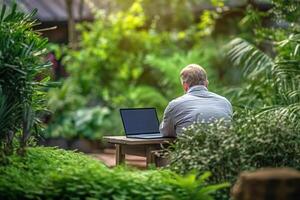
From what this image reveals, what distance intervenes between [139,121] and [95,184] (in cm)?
235

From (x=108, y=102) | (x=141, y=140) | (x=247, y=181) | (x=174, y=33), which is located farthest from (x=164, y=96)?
(x=247, y=181)

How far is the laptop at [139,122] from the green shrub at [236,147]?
111 cm

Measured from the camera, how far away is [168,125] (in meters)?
7.63

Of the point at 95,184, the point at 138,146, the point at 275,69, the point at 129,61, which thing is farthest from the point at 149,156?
the point at 129,61

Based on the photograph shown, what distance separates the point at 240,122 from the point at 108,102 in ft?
33.9

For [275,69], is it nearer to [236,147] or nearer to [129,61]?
[236,147]

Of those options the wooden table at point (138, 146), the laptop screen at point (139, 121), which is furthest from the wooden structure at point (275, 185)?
the laptop screen at point (139, 121)

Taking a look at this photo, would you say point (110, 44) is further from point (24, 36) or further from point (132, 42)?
point (24, 36)

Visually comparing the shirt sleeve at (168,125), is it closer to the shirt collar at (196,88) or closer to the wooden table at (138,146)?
the wooden table at (138,146)

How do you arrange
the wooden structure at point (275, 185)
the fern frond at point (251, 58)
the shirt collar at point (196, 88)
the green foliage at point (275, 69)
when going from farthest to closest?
the fern frond at point (251, 58) < the green foliage at point (275, 69) < the shirt collar at point (196, 88) < the wooden structure at point (275, 185)

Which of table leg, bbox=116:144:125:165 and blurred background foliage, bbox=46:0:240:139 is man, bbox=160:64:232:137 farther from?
blurred background foliage, bbox=46:0:240:139

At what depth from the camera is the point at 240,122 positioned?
6.77 metres

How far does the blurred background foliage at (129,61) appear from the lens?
631 inches

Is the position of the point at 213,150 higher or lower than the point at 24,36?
lower
